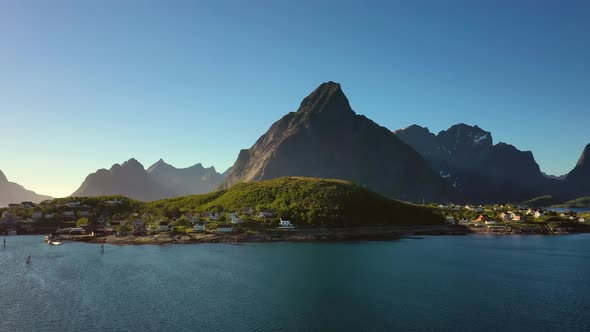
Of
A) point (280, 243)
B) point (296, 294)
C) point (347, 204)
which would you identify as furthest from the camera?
point (347, 204)

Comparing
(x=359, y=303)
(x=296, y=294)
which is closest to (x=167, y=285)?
(x=296, y=294)

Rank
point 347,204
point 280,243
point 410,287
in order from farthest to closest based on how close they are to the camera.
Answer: point 347,204
point 280,243
point 410,287

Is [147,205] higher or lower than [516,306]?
higher

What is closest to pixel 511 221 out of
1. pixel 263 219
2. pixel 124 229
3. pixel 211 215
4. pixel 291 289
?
pixel 263 219

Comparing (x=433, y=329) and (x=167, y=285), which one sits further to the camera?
(x=167, y=285)

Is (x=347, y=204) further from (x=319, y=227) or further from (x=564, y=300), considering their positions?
(x=564, y=300)

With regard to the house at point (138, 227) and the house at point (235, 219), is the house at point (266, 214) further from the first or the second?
the house at point (138, 227)
